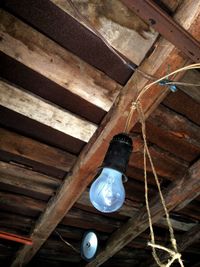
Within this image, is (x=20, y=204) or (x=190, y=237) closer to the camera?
(x=20, y=204)

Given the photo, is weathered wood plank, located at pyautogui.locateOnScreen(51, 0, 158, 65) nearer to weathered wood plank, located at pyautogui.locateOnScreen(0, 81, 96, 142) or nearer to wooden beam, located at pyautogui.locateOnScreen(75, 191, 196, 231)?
weathered wood plank, located at pyautogui.locateOnScreen(0, 81, 96, 142)

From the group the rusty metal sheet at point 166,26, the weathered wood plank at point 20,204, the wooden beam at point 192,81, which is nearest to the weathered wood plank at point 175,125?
the wooden beam at point 192,81

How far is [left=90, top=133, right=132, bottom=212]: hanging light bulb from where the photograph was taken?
1.40 meters

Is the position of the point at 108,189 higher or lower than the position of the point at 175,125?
lower

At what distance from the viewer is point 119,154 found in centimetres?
141

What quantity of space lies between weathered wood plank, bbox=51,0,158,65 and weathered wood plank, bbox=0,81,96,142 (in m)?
0.64

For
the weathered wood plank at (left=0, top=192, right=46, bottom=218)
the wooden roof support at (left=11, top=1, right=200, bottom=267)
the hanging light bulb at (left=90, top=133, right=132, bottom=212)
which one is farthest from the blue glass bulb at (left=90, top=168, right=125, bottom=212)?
the weathered wood plank at (left=0, top=192, right=46, bottom=218)

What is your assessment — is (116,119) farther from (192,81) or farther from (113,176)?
(192,81)

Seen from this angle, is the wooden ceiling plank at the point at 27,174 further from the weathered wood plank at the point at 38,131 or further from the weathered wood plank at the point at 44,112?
the weathered wood plank at the point at 44,112

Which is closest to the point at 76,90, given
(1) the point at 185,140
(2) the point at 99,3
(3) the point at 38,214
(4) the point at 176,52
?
(2) the point at 99,3

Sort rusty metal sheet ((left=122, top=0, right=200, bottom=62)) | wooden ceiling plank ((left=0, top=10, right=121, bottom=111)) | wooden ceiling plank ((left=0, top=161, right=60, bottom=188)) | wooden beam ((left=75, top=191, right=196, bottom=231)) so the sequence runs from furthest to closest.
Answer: wooden beam ((left=75, top=191, right=196, bottom=231)), wooden ceiling plank ((left=0, top=161, right=60, bottom=188)), wooden ceiling plank ((left=0, top=10, right=121, bottom=111)), rusty metal sheet ((left=122, top=0, right=200, bottom=62))

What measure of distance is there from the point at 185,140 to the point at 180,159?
33 centimetres

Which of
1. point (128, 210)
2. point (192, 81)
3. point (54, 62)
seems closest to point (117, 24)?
point (54, 62)

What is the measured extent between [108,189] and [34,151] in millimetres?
1020
